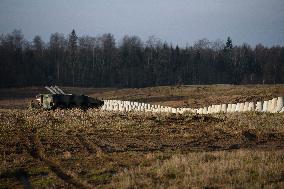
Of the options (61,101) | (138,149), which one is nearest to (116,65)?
(61,101)

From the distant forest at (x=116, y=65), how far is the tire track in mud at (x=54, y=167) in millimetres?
77500

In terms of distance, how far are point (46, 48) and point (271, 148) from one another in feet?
382

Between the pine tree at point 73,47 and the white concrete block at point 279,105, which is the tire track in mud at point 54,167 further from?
the pine tree at point 73,47

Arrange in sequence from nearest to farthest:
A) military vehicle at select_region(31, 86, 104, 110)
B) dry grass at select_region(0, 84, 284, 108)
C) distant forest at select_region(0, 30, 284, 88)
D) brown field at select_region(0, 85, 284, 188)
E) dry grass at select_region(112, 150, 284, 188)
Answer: dry grass at select_region(112, 150, 284, 188)
brown field at select_region(0, 85, 284, 188)
military vehicle at select_region(31, 86, 104, 110)
dry grass at select_region(0, 84, 284, 108)
distant forest at select_region(0, 30, 284, 88)

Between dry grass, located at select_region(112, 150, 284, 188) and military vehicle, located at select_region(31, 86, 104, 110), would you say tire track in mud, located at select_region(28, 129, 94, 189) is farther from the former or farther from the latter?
military vehicle, located at select_region(31, 86, 104, 110)

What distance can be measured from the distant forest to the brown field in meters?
72.4

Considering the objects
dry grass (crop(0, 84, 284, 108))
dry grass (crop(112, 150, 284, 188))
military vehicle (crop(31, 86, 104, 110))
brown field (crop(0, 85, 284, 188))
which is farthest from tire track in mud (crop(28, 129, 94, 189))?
dry grass (crop(0, 84, 284, 108))

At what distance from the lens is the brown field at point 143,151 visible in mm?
11414

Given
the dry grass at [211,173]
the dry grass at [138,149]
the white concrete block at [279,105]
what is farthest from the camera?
the white concrete block at [279,105]

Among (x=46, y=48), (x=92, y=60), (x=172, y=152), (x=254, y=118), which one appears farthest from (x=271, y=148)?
(x=46, y=48)

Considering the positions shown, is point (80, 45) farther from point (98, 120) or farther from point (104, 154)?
point (104, 154)

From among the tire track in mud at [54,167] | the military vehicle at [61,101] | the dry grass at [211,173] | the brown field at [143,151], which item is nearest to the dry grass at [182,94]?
the military vehicle at [61,101]

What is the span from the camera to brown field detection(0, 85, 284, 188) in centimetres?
1141

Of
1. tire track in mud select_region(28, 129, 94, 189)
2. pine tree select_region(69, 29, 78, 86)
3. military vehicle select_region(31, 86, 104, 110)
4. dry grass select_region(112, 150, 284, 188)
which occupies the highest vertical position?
pine tree select_region(69, 29, 78, 86)
